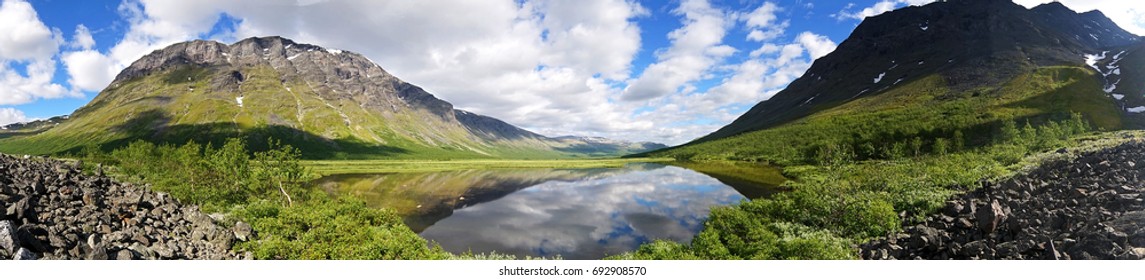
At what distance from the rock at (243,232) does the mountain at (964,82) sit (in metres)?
31.3

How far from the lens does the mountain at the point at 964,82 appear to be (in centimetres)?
4694

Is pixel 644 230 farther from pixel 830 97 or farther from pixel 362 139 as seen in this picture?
pixel 362 139

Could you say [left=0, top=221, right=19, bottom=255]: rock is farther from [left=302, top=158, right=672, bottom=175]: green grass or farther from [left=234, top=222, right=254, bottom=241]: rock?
[left=302, top=158, right=672, bottom=175]: green grass

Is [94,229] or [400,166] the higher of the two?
[400,166]

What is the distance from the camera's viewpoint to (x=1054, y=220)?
10.2 metres

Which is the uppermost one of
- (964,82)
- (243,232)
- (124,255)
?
(964,82)

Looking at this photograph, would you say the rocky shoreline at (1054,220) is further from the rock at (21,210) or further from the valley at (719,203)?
the rock at (21,210)

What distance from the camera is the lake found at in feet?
83.2

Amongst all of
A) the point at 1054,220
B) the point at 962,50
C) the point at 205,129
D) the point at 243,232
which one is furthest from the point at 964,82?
the point at 205,129

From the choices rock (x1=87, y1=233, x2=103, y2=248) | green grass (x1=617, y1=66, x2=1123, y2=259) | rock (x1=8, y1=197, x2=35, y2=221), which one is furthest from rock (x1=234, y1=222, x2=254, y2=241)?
green grass (x1=617, y1=66, x2=1123, y2=259)

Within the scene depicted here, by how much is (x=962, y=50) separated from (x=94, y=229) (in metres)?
197

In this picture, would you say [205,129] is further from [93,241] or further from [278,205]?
[93,241]

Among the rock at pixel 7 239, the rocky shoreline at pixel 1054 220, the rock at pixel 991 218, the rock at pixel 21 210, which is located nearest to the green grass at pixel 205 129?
the rock at pixel 21 210

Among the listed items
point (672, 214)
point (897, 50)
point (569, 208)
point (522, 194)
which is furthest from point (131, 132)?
point (897, 50)
